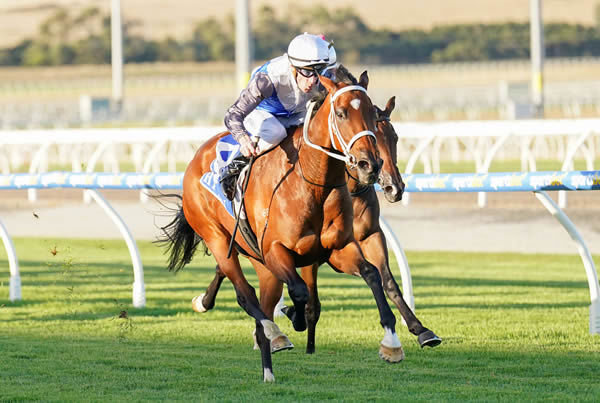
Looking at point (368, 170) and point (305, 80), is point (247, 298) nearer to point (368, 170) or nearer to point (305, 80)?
point (305, 80)

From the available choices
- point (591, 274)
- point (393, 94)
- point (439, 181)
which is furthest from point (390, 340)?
point (393, 94)

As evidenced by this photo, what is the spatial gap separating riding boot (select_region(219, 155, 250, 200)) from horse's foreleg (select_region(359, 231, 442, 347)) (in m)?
0.73

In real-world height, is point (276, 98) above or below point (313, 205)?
above

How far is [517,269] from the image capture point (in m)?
10.6

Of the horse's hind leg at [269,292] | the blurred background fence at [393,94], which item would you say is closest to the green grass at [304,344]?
the horse's hind leg at [269,292]

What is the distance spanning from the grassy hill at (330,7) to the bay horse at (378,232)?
89.4 m

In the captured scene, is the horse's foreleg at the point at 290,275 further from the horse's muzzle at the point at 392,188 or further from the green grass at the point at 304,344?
the horse's muzzle at the point at 392,188

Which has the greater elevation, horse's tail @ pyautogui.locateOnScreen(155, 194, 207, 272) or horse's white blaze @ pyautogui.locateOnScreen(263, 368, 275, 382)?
horse's tail @ pyautogui.locateOnScreen(155, 194, 207, 272)

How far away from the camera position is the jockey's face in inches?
213

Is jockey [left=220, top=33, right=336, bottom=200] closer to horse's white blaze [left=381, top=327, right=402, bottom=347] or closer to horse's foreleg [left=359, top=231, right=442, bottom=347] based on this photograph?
horse's foreleg [left=359, top=231, right=442, bottom=347]

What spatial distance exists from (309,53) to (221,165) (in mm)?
851

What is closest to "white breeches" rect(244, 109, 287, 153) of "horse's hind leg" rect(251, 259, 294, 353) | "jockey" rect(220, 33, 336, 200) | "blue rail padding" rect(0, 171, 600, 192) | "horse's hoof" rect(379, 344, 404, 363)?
"jockey" rect(220, 33, 336, 200)

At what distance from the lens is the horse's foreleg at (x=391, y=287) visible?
16.7ft

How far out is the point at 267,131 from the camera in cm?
548
